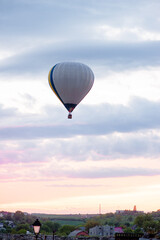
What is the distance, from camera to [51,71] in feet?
154

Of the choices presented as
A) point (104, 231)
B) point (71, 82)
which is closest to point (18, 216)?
point (104, 231)

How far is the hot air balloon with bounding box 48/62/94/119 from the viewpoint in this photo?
45125 mm

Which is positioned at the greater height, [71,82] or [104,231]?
[71,82]

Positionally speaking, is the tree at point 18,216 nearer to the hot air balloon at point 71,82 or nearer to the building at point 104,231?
the building at point 104,231

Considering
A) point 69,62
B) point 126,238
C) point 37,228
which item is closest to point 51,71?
point 69,62

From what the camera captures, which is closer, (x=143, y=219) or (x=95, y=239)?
(x=95, y=239)

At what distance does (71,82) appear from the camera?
45062 millimetres

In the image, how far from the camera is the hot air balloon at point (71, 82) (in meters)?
45.1

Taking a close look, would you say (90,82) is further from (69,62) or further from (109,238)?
(109,238)

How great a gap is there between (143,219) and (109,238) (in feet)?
238

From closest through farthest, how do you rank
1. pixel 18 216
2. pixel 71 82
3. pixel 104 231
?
pixel 71 82 < pixel 104 231 < pixel 18 216

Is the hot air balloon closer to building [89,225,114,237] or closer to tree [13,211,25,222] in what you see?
building [89,225,114,237]

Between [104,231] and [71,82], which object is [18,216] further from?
[71,82]

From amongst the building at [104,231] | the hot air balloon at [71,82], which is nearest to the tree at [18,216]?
the building at [104,231]
